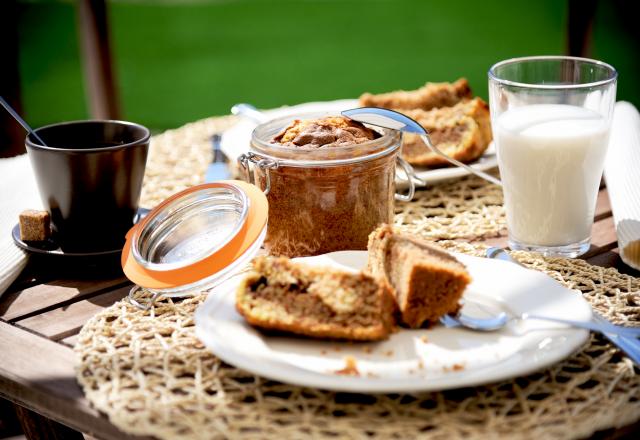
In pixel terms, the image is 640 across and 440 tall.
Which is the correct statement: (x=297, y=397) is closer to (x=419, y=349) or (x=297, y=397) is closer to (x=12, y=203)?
(x=419, y=349)

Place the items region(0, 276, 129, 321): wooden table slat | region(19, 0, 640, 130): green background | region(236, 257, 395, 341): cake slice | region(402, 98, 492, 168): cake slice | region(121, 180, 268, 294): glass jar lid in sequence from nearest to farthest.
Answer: region(236, 257, 395, 341): cake slice
region(121, 180, 268, 294): glass jar lid
region(0, 276, 129, 321): wooden table slat
region(402, 98, 492, 168): cake slice
region(19, 0, 640, 130): green background

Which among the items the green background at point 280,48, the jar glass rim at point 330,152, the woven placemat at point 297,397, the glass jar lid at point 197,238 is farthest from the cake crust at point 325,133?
the green background at point 280,48

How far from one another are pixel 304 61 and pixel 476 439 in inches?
347

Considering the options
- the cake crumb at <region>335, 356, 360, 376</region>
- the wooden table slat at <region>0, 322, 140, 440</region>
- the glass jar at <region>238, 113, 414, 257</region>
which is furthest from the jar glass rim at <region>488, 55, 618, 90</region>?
the wooden table slat at <region>0, 322, 140, 440</region>

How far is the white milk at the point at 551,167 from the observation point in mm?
1357

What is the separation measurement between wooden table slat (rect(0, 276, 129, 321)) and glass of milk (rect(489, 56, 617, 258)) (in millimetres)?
702

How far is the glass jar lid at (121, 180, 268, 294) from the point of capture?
1.17 meters

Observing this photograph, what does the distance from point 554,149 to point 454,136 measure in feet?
1.53

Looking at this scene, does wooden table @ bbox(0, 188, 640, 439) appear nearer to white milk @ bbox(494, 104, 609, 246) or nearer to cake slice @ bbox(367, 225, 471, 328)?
white milk @ bbox(494, 104, 609, 246)

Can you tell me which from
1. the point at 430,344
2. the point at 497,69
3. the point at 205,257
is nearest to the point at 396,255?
the point at 430,344

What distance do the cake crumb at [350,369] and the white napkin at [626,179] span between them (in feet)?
1.98

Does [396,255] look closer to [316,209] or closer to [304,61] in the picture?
[316,209]

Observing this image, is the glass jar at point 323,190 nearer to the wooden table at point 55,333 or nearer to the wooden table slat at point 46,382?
the wooden table at point 55,333

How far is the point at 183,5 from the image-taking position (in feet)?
36.8
